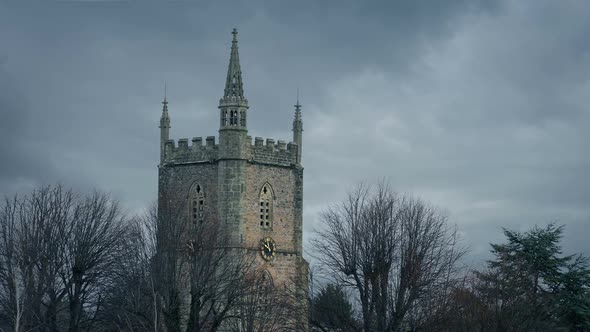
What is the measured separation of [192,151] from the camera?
289ft

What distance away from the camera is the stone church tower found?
8644 cm

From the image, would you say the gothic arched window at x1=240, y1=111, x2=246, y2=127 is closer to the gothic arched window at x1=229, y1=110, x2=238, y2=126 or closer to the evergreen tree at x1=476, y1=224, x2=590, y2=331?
the gothic arched window at x1=229, y1=110, x2=238, y2=126

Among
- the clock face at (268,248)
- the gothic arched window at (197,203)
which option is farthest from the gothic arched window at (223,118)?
the clock face at (268,248)

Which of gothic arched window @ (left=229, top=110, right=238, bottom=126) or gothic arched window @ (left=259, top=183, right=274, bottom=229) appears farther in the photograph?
gothic arched window @ (left=259, top=183, right=274, bottom=229)

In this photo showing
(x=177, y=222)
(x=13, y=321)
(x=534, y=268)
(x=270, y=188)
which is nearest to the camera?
(x=13, y=321)

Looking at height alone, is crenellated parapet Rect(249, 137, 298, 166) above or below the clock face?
above

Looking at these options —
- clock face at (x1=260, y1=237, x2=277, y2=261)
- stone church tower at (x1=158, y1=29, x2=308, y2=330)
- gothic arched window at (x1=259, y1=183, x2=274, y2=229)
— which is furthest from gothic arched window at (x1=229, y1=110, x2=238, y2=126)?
clock face at (x1=260, y1=237, x2=277, y2=261)

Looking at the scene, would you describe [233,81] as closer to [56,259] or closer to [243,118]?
[243,118]

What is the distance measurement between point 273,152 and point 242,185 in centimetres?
368

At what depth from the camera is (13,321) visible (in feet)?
233

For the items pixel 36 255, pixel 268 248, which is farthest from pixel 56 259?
pixel 268 248

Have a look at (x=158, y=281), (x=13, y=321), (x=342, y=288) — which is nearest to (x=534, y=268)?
(x=342, y=288)

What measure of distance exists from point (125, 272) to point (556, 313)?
Answer: 2611 cm

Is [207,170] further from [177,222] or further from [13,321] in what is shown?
[13,321]
